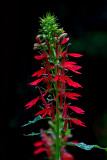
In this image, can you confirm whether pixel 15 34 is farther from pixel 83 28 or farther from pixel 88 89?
pixel 88 89

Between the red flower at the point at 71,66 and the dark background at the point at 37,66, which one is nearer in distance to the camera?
the red flower at the point at 71,66

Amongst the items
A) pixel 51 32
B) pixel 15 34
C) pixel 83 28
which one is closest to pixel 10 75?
pixel 15 34

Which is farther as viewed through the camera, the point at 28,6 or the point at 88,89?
the point at 88,89

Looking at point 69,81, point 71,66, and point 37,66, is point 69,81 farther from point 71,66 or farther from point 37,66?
point 37,66

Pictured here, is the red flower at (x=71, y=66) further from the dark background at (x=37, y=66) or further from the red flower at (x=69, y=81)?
the dark background at (x=37, y=66)

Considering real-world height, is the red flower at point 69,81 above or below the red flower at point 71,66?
below

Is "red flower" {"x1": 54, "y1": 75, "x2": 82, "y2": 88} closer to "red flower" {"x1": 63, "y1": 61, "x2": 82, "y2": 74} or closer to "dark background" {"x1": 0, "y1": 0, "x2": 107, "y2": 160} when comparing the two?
"red flower" {"x1": 63, "y1": 61, "x2": 82, "y2": 74}

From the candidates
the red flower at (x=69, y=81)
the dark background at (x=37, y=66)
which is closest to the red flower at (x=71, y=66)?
the red flower at (x=69, y=81)

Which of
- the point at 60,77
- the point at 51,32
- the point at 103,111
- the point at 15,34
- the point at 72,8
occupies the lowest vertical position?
the point at 103,111

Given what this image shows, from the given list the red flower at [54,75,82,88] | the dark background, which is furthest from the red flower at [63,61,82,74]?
the dark background
